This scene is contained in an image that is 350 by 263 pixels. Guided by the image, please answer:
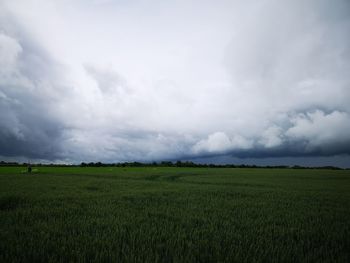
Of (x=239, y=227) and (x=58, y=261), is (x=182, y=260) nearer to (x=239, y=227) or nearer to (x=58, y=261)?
(x=58, y=261)

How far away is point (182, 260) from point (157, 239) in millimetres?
1601

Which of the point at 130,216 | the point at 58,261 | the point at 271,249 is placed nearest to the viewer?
the point at 58,261

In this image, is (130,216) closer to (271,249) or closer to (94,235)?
(94,235)

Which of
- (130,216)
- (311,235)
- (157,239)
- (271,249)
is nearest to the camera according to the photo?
(271,249)

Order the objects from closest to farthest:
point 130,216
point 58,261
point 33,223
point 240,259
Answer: point 58,261, point 240,259, point 33,223, point 130,216

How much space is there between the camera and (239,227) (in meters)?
7.89

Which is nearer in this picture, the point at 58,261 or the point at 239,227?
the point at 58,261

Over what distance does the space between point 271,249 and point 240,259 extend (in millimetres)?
1183

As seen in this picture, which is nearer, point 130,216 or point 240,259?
point 240,259

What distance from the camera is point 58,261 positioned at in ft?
15.3

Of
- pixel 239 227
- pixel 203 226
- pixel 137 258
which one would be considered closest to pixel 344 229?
pixel 239 227

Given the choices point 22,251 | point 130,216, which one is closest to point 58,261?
point 22,251

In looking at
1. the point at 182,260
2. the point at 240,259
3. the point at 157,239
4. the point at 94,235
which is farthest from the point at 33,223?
the point at 240,259

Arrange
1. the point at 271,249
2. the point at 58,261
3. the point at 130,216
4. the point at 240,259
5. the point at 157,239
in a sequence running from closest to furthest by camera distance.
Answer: the point at 58,261 < the point at 240,259 < the point at 271,249 < the point at 157,239 < the point at 130,216
